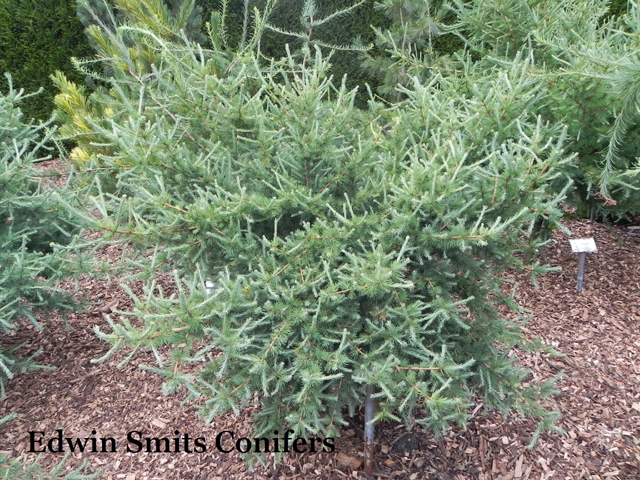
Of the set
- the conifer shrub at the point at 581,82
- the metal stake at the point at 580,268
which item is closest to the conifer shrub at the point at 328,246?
the conifer shrub at the point at 581,82

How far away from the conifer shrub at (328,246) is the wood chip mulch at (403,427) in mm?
440

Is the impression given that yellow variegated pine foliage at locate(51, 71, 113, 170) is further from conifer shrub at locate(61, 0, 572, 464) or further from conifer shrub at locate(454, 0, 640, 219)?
conifer shrub at locate(454, 0, 640, 219)

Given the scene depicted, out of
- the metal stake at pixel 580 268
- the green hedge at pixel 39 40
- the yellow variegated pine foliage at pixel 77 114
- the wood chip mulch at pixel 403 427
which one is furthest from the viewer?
the green hedge at pixel 39 40

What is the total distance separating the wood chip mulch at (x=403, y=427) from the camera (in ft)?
7.85

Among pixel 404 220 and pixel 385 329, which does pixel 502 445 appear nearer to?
pixel 385 329

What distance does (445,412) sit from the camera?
2.08 metres

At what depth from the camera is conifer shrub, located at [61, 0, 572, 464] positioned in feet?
5.63

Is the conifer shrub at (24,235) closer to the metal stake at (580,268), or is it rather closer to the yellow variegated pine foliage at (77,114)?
the yellow variegated pine foliage at (77,114)

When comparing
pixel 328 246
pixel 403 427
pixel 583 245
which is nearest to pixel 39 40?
pixel 328 246

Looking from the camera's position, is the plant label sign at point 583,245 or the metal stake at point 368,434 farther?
the plant label sign at point 583,245

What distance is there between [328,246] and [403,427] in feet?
4.08

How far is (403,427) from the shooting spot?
2.59 m

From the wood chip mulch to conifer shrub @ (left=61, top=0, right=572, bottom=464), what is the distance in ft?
1.44

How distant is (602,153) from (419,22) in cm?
258
